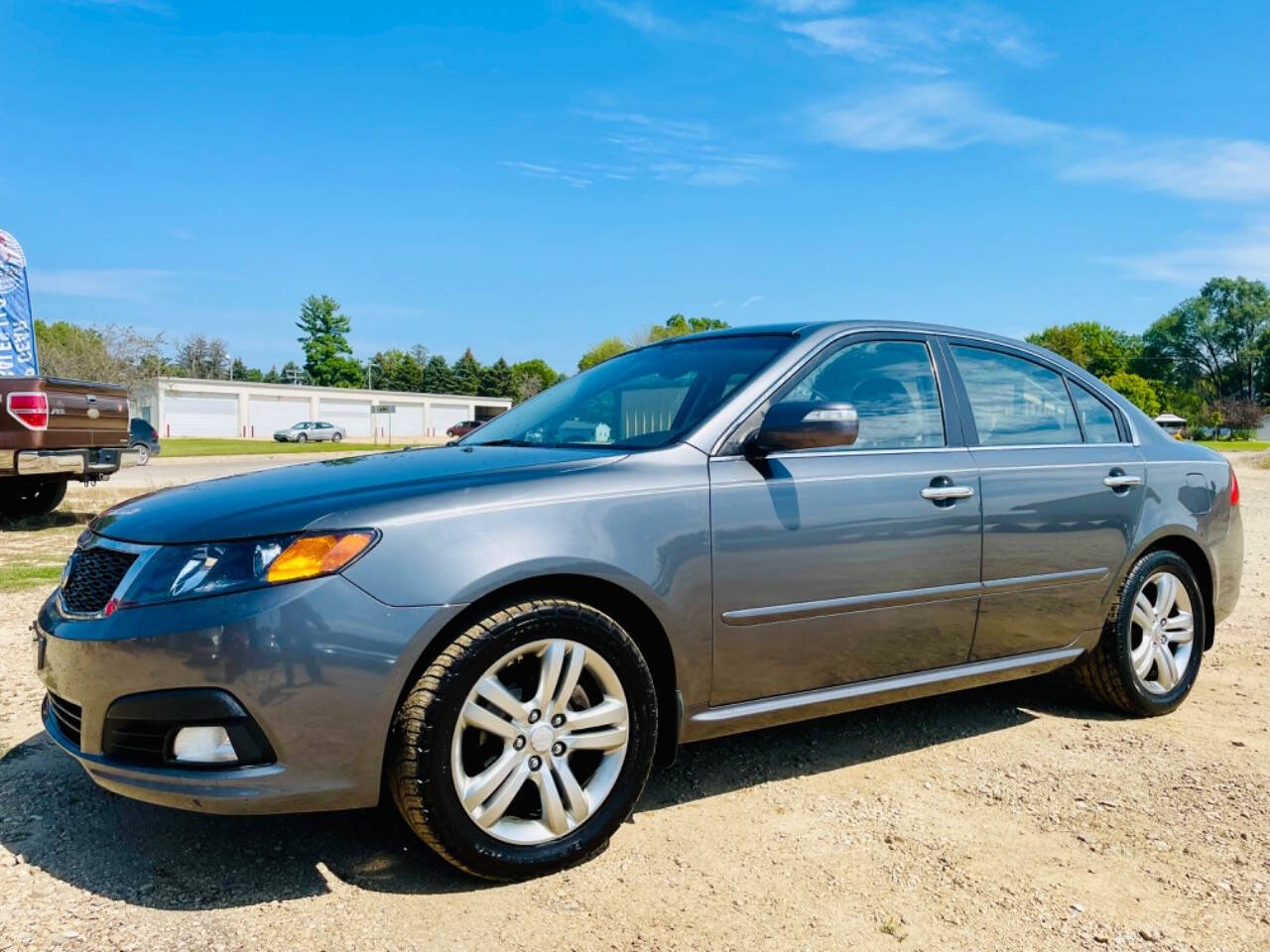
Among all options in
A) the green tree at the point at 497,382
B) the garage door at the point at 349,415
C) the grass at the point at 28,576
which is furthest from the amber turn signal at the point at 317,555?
the green tree at the point at 497,382

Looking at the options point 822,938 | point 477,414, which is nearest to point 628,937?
point 822,938

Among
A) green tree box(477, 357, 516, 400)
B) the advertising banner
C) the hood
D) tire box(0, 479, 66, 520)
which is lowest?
tire box(0, 479, 66, 520)

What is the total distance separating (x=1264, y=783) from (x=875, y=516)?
175 cm

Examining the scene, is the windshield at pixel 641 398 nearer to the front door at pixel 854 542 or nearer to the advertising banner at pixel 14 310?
the front door at pixel 854 542

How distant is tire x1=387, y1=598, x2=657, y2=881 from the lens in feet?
8.08

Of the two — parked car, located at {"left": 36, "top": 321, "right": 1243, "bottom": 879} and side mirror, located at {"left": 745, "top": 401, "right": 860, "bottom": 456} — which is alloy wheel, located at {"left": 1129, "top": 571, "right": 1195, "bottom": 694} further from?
side mirror, located at {"left": 745, "top": 401, "right": 860, "bottom": 456}

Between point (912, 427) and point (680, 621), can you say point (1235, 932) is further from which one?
point (912, 427)

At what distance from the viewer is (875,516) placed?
128 inches

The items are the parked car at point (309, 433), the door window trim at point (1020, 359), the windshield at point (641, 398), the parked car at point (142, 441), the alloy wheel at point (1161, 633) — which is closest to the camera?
the windshield at point (641, 398)

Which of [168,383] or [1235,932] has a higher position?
[168,383]

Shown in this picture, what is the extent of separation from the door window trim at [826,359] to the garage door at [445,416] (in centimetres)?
7512

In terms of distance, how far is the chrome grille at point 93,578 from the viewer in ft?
8.44

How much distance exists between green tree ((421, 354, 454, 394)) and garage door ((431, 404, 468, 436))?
84.2 feet

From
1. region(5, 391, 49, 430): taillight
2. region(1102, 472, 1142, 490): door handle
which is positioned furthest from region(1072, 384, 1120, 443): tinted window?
region(5, 391, 49, 430): taillight
